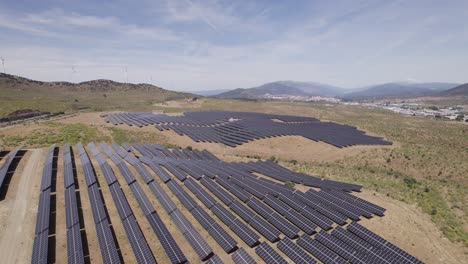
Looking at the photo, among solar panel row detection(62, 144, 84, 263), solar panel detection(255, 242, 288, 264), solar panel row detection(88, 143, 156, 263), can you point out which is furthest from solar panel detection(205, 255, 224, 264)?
solar panel row detection(62, 144, 84, 263)

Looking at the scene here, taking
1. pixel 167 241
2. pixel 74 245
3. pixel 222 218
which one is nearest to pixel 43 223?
pixel 74 245

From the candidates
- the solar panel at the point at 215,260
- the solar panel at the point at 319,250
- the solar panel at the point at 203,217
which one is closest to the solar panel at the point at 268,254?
the solar panel at the point at 319,250

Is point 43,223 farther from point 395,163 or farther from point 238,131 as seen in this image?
point 395,163

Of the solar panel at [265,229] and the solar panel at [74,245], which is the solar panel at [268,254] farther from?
the solar panel at [74,245]

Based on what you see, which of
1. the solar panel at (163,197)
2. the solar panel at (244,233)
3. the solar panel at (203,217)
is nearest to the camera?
the solar panel at (244,233)

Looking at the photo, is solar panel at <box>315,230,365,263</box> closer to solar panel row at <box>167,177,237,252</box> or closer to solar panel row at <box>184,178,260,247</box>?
solar panel row at <box>184,178,260,247</box>

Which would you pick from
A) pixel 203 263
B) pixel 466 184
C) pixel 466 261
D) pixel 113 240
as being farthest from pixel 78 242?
pixel 466 184
